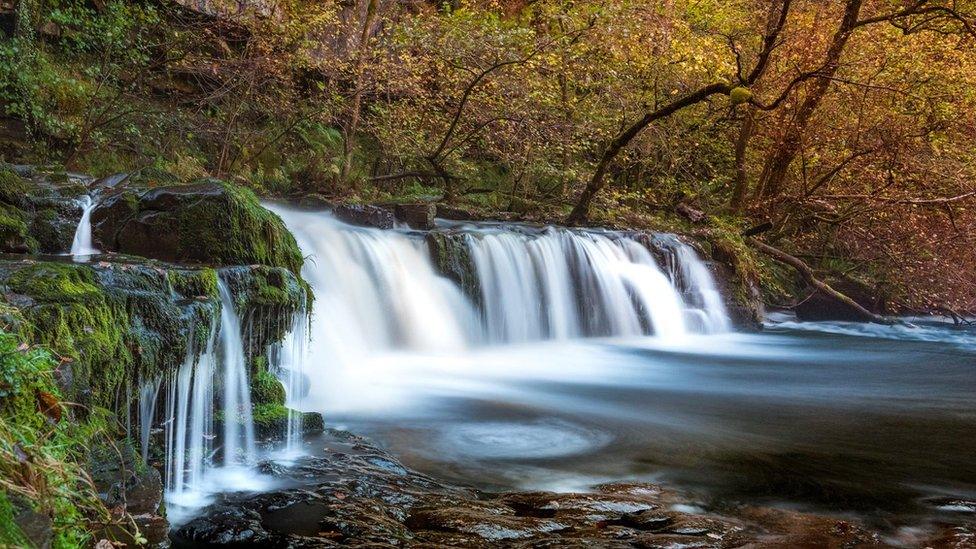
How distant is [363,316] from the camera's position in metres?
10.5

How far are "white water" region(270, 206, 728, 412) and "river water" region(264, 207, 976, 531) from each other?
0.10 ft

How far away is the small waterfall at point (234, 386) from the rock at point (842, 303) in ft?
43.3

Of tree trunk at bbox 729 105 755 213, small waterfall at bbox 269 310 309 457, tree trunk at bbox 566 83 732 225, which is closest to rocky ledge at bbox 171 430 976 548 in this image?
small waterfall at bbox 269 310 309 457

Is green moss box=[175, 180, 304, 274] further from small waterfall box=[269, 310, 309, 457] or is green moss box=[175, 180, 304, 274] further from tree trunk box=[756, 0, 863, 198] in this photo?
tree trunk box=[756, 0, 863, 198]

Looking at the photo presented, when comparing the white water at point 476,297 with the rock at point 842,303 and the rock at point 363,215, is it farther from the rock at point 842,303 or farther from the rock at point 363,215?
the rock at point 842,303

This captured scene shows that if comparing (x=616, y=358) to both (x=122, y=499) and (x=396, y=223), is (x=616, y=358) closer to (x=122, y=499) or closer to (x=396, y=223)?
(x=396, y=223)

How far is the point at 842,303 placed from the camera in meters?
16.1

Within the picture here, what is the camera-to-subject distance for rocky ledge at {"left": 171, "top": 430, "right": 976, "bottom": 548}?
4207 mm

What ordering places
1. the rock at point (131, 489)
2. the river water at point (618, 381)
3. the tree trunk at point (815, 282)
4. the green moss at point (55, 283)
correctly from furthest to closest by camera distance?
the tree trunk at point (815, 282)
the river water at point (618, 381)
the green moss at point (55, 283)
the rock at point (131, 489)

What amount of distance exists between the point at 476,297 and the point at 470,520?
7.80 m

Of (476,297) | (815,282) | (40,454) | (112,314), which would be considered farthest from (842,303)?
(40,454)

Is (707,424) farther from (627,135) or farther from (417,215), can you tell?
(627,135)

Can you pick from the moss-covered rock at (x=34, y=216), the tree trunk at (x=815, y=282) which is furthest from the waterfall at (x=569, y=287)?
the moss-covered rock at (x=34, y=216)

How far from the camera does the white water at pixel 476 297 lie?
32.4ft
